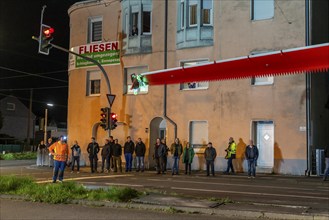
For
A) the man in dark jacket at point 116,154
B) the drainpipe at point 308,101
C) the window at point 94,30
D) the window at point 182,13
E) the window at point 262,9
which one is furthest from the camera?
the window at point 94,30

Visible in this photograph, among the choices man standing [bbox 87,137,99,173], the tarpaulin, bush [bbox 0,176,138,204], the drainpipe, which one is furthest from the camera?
man standing [bbox 87,137,99,173]

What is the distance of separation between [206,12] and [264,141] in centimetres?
802

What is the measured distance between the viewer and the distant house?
2758 inches

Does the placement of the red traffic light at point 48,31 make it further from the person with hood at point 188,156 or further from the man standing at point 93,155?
the person with hood at point 188,156

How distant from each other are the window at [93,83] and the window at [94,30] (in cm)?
231

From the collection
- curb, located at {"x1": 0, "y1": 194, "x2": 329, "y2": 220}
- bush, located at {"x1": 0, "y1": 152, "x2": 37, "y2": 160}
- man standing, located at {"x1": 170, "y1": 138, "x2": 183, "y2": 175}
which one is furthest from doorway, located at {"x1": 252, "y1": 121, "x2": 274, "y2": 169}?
bush, located at {"x1": 0, "y1": 152, "x2": 37, "y2": 160}

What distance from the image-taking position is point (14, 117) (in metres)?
71.5

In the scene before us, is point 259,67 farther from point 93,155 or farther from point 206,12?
point 206,12

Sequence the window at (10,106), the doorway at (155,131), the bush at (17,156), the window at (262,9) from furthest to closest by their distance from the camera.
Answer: the window at (10,106) < the bush at (17,156) < the doorway at (155,131) < the window at (262,9)

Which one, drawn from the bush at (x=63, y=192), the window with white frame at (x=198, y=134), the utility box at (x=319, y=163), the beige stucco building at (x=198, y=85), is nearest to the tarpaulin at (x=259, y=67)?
the bush at (x=63, y=192)

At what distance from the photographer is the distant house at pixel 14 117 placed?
7006cm

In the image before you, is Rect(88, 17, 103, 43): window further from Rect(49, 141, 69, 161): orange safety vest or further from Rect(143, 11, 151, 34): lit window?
Rect(49, 141, 69, 161): orange safety vest

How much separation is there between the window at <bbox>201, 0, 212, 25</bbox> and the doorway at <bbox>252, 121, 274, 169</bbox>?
6.42m

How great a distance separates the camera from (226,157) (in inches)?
907
